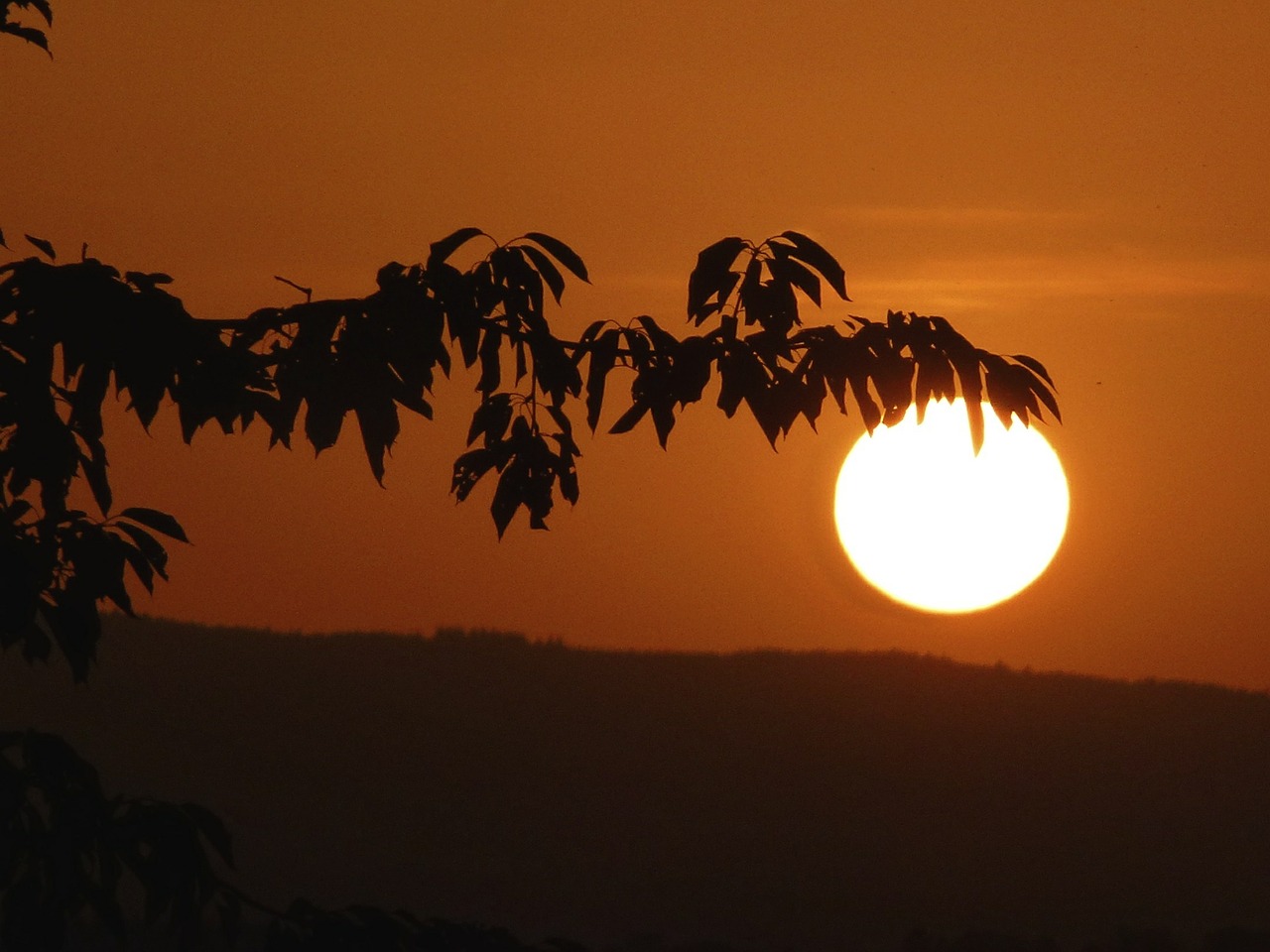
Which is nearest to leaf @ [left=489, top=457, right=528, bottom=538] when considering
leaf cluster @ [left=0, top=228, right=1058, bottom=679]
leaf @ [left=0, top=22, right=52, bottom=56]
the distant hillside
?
leaf cluster @ [left=0, top=228, right=1058, bottom=679]

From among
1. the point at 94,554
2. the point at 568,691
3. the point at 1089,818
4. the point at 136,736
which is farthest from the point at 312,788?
the point at 94,554

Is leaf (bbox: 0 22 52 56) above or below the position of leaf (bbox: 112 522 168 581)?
above

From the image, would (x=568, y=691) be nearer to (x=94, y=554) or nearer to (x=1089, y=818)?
(x=1089, y=818)

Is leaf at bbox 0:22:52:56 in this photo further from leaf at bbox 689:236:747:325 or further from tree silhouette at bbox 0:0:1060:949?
leaf at bbox 689:236:747:325

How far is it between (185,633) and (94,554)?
3056 centimetres

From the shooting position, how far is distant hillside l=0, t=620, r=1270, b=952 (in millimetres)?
23125

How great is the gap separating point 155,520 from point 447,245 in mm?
933

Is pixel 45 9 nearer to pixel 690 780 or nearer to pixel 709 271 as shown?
pixel 709 271

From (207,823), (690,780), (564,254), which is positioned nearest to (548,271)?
(564,254)

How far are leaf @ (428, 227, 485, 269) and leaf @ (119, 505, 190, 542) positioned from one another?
2.75 ft

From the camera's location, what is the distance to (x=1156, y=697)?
32.0 meters

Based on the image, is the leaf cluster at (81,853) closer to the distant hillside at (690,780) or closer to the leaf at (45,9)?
the leaf at (45,9)

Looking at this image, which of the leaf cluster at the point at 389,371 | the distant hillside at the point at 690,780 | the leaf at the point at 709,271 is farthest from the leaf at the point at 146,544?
the distant hillside at the point at 690,780

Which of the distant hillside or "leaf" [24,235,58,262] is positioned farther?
the distant hillside
